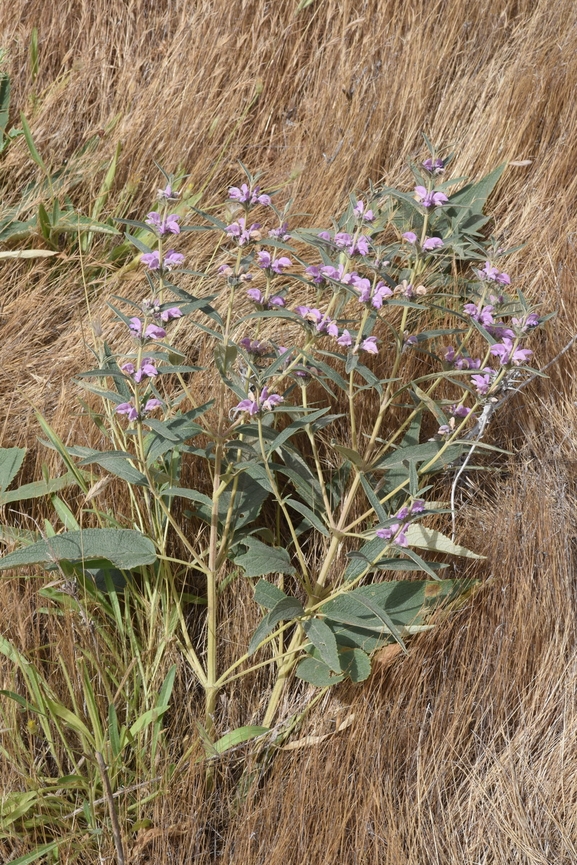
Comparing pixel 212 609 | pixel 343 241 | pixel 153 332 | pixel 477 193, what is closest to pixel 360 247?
pixel 343 241

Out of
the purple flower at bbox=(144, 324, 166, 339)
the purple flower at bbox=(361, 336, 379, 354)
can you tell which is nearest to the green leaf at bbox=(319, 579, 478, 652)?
the purple flower at bbox=(361, 336, 379, 354)

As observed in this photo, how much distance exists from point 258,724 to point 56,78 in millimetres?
2039

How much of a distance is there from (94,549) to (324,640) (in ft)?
1.34

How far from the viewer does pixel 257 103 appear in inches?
98.3

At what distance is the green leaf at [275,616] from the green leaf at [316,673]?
96mm

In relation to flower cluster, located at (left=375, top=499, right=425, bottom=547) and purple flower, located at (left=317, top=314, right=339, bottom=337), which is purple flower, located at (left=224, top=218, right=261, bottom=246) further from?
flower cluster, located at (left=375, top=499, right=425, bottom=547)

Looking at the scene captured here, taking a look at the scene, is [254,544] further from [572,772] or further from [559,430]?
[559,430]

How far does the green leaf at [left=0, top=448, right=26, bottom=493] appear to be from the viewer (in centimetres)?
154

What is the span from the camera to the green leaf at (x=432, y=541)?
140 centimetres

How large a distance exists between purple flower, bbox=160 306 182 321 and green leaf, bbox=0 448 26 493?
20.3 inches

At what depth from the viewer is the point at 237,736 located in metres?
1.29

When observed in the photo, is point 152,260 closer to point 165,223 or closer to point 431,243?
point 165,223

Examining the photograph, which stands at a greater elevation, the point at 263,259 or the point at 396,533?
the point at 263,259

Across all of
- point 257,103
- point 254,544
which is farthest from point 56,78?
point 254,544
